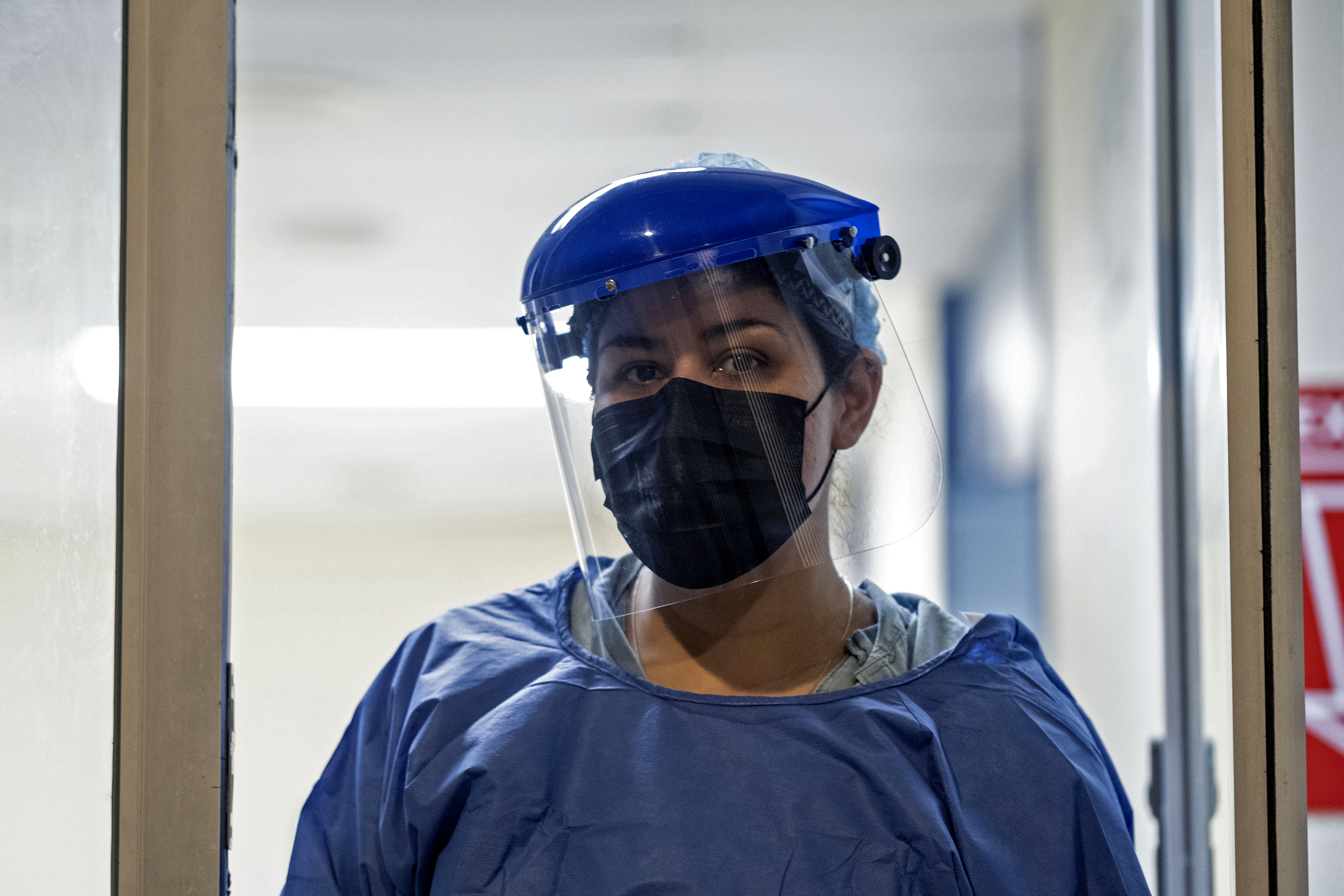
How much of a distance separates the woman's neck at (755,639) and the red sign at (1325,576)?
21.1 inches

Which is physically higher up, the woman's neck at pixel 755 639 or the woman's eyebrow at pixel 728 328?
the woman's eyebrow at pixel 728 328

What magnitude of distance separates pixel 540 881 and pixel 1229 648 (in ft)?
1.96

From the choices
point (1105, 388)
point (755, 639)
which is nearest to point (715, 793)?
point (755, 639)

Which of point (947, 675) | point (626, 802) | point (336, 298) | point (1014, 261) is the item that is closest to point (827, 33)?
point (1014, 261)

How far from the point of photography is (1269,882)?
2.52 ft

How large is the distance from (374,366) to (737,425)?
2.92 feet

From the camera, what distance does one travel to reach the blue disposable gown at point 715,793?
2.74 ft

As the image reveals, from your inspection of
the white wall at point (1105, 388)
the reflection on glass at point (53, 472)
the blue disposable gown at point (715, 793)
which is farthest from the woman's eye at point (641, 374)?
the white wall at point (1105, 388)

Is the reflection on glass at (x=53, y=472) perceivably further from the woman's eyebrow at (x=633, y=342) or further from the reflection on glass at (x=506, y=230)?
the reflection on glass at (x=506, y=230)

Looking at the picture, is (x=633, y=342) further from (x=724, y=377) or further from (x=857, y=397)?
(x=857, y=397)

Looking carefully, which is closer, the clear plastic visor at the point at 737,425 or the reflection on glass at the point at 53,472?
the reflection on glass at the point at 53,472

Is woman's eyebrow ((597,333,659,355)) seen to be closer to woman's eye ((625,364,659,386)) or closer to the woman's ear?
woman's eye ((625,364,659,386))

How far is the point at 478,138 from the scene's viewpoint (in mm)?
1574

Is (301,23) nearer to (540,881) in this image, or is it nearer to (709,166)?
(709,166)
